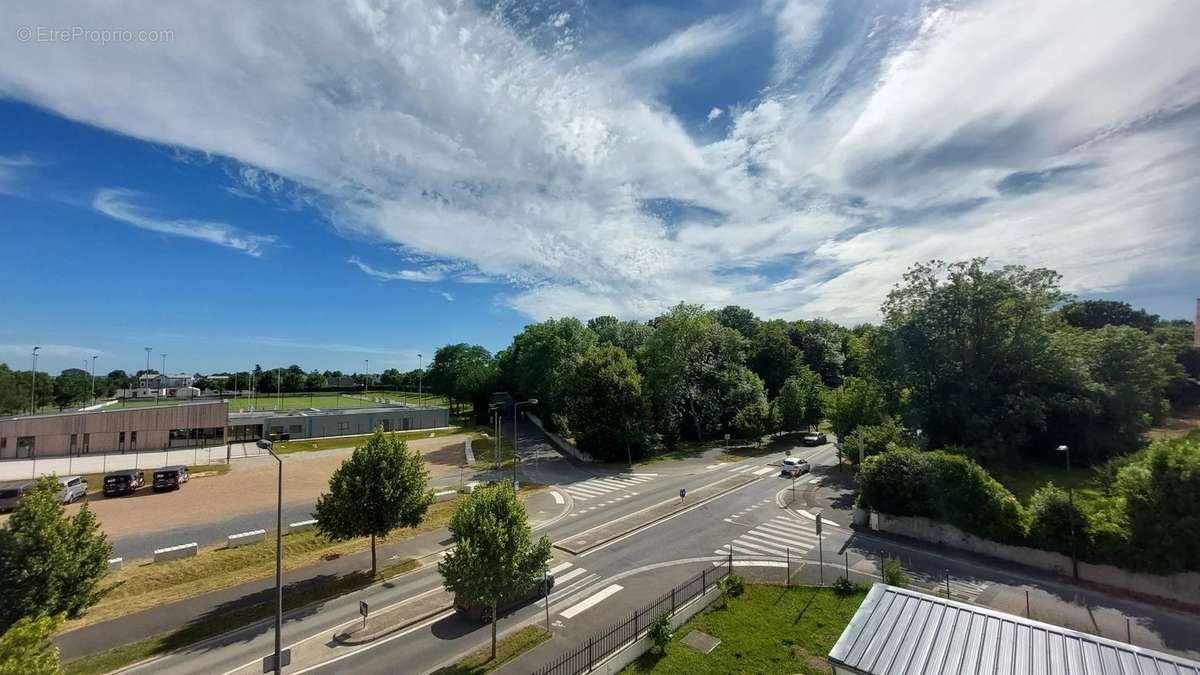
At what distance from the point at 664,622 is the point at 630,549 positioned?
9.42m

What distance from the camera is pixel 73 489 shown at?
36125 mm

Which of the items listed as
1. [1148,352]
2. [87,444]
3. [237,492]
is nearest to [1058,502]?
[1148,352]

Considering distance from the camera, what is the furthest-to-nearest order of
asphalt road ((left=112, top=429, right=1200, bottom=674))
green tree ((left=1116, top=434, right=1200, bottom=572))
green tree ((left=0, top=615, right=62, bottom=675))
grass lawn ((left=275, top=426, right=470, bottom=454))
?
grass lawn ((left=275, top=426, right=470, bottom=454)) → green tree ((left=1116, top=434, right=1200, bottom=572)) → asphalt road ((left=112, top=429, right=1200, bottom=674)) → green tree ((left=0, top=615, right=62, bottom=675))

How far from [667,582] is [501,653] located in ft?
27.4

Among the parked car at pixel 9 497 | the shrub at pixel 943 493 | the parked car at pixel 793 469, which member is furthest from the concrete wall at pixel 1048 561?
the parked car at pixel 9 497

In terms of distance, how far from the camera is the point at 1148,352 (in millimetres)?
36031

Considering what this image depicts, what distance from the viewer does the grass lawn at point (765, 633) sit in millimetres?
15477

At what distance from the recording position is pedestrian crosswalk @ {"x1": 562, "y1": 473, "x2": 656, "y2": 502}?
37344 mm

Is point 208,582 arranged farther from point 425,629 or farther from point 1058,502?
point 1058,502

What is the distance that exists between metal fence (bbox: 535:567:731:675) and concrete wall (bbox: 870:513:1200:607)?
533 inches

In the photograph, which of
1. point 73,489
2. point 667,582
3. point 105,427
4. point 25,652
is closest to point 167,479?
point 73,489

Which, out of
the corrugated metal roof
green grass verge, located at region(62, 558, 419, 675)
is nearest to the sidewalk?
green grass verge, located at region(62, 558, 419, 675)

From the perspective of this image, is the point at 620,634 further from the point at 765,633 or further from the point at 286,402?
the point at 286,402

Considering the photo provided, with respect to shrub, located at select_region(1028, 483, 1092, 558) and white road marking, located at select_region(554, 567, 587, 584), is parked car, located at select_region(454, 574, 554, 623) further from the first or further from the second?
shrub, located at select_region(1028, 483, 1092, 558)
